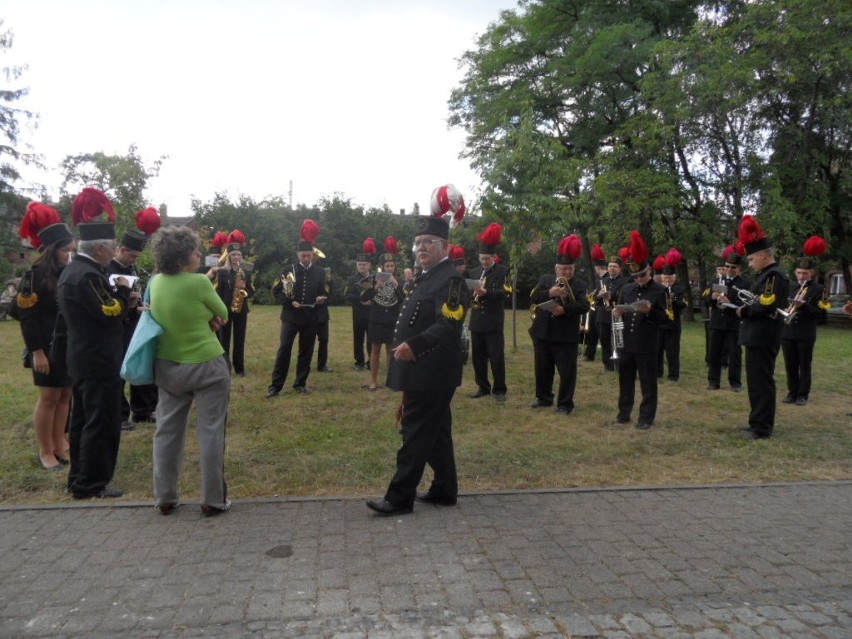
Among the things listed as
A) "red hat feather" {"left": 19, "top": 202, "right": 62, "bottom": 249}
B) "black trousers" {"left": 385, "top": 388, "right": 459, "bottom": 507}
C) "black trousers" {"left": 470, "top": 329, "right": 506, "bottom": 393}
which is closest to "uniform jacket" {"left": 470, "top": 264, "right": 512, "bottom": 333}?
"black trousers" {"left": 470, "top": 329, "right": 506, "bottom": 393}

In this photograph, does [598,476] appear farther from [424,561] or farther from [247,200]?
[247,200]

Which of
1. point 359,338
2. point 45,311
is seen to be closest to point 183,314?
point 45,311

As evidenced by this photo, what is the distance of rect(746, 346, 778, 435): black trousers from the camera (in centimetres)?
743

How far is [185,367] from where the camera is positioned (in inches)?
188

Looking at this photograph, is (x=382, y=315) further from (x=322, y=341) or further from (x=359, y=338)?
(x=359, y=338)

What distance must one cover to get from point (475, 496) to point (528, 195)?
35.8 feet

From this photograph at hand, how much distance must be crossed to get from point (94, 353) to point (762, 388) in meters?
6.71

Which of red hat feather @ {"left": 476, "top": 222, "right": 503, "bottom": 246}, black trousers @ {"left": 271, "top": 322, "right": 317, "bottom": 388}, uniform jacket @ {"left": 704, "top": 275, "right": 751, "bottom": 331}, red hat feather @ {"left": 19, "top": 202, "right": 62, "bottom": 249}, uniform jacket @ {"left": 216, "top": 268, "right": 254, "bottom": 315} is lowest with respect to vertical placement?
black trousers @ {"left": 271, "top": 322, "right": 317, "bottom": 388}

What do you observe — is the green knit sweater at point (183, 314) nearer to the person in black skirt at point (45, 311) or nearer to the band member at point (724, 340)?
the person in black skirt at point (45, 311)

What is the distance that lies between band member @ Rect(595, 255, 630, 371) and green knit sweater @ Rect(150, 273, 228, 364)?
817 centimetres

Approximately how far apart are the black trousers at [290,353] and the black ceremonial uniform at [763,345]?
5756mm

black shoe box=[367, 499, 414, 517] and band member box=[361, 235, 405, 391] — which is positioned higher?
band member box=[361, 235, 405, 391]

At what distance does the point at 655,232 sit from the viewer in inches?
1071

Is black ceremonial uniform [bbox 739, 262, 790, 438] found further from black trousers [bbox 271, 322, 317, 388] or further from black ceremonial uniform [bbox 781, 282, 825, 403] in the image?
black trousers [bbox 271, 322, 317, 388]
